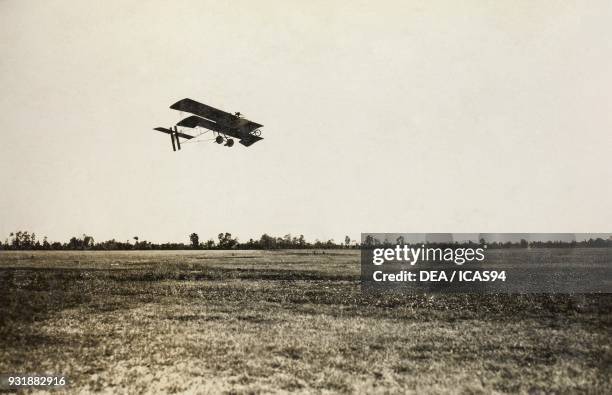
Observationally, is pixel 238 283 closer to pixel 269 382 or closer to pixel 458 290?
pixel 458 290

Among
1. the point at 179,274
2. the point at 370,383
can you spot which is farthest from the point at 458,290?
the point at 179,274

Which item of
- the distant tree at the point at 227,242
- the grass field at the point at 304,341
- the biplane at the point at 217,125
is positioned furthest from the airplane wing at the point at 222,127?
the distant tree at the point at 227,242

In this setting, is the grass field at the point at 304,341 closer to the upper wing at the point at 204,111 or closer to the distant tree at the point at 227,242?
the upper wing at the point at 204,111

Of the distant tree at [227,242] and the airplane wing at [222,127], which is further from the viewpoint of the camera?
the distant tree at [227,242]

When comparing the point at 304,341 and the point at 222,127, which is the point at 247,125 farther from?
the point at 304,341

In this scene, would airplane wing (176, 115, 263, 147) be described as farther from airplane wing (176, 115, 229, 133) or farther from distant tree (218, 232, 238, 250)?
distant tree (218, 232, 238, 250)

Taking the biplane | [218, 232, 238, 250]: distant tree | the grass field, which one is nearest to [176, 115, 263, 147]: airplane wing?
the biplane
